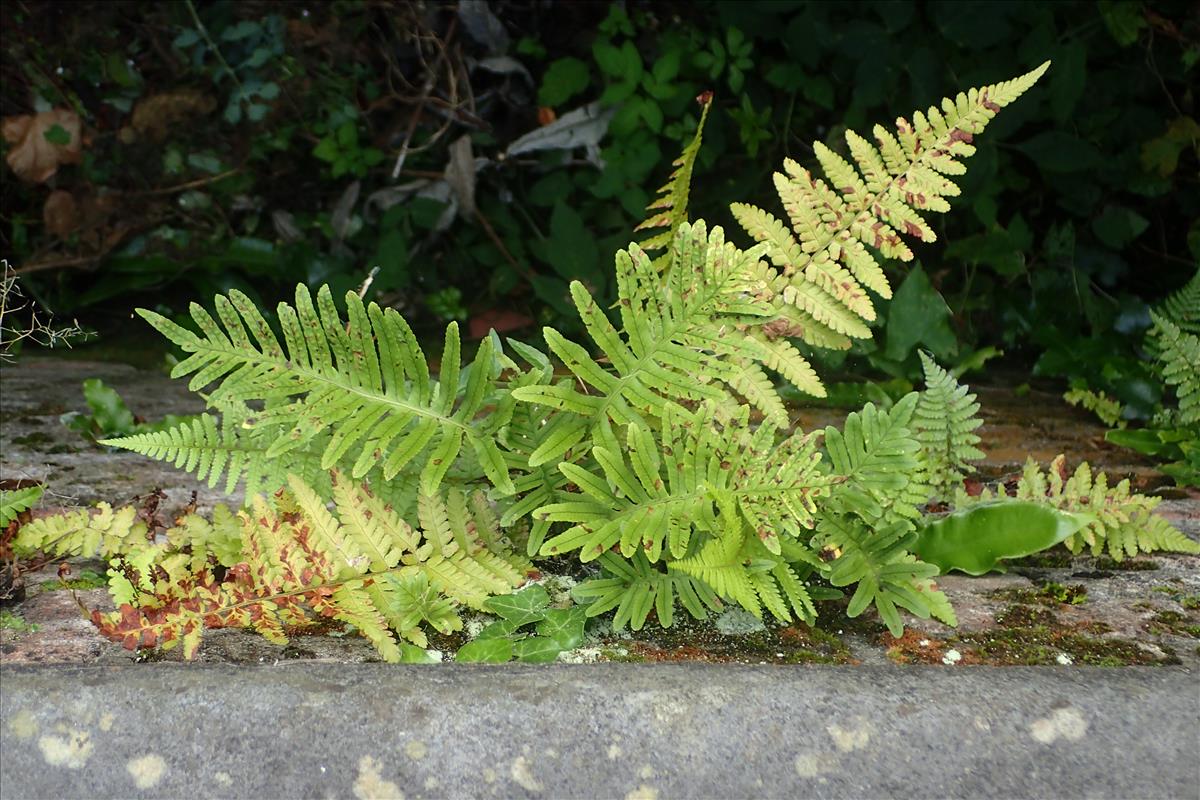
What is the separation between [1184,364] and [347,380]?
1.82 meters

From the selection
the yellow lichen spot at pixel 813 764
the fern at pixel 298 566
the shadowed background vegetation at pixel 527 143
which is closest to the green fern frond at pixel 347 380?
the fern at pixel 298 566

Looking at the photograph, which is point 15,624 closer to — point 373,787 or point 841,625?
point 373,787

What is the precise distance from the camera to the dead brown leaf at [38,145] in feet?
14.1

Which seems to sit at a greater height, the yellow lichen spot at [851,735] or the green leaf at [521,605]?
the yellow lichen spot at [851,735]

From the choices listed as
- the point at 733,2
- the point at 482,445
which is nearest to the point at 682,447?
the point at 482,445

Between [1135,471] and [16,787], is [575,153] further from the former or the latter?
[16,787]

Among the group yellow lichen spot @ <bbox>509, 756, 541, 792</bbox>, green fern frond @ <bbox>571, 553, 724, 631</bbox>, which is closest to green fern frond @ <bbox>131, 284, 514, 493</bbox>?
green fern frond @ <bbox>571, 553, 724, 631</bbox>

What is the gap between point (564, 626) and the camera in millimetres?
1760

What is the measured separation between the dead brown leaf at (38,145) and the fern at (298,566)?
2.94 metres

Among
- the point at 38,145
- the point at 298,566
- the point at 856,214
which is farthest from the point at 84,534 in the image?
the point at 38,145

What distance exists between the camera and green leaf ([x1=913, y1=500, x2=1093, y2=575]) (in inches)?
69.3

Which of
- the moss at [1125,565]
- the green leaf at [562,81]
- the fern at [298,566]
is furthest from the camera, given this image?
the green leaf at [562,81]

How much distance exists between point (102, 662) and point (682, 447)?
0.93 metres

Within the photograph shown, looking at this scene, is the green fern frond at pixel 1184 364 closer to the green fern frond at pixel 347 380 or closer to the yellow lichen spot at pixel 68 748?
the green fern frond at pixel 347 380
